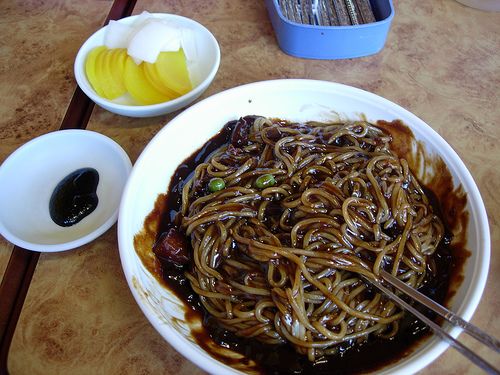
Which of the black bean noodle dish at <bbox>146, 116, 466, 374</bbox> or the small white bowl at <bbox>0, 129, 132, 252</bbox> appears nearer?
the black bean noodle dish at <bbox>146, 116, 466, 374</bbox>

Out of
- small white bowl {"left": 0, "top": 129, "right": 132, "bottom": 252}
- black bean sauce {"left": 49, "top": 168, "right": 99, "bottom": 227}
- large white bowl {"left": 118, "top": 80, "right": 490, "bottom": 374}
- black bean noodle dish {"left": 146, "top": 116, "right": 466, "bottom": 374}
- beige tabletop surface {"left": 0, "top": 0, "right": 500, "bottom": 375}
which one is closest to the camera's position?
large white bowl {"left": 118, "top": 80, "right": 490, "bottom": 374}

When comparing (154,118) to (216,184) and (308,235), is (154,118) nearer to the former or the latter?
(216,184)

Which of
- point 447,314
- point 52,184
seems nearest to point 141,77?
point 52,184

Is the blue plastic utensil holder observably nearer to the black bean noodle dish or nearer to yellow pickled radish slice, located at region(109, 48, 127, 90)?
the black bean noodle dish

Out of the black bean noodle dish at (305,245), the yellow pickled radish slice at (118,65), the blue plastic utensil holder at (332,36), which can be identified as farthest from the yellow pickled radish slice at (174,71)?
the blue plastic utensil holder at (332,36)

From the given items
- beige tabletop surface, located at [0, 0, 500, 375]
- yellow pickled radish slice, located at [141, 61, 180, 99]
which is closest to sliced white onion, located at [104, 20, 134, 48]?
yellow pickled radish slice, located at [141, 61, 180, 99]

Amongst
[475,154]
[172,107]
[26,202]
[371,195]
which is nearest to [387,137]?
[371,195]
